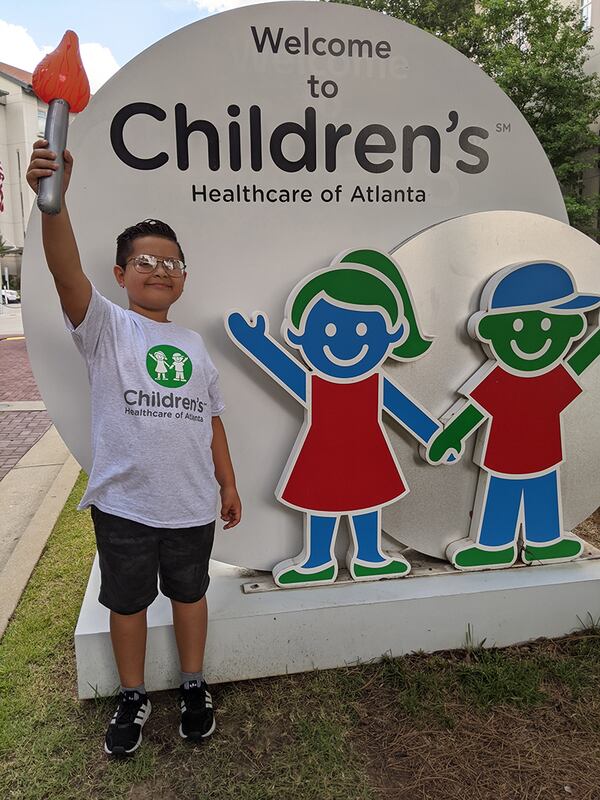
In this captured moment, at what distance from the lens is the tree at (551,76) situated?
16.3 m

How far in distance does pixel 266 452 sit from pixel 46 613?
1402 millimetres

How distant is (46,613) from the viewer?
10.1 ft

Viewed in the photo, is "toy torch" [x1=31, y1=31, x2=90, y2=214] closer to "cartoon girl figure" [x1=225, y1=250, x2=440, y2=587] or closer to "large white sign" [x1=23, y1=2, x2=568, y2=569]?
"large white sign" [x1=23, y1=2, x2=568, y2=569]

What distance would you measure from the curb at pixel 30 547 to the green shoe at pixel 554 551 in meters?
2.44

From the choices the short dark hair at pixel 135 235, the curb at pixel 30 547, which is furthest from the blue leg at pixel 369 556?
the curb at pixel 30 547

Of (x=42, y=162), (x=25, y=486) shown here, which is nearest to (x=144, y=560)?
(x=42, y=162)

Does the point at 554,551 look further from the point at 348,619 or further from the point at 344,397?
the point at 344,397

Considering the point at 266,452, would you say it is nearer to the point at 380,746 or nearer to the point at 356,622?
the point at 356,622

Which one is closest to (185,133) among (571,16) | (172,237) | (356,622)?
(172,237)

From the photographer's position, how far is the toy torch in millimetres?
1779

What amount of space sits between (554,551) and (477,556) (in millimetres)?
384

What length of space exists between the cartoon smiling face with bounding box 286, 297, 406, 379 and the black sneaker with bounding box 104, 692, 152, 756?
141 cm

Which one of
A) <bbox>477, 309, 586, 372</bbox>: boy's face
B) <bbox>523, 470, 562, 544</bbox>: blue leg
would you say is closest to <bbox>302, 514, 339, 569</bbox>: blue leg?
<bbox>523, 470, 562, 544</bbox>: blue leg

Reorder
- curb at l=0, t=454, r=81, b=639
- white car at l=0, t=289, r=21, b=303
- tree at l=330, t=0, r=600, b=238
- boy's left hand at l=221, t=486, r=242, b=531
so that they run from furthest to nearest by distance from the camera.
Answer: white car at l=0, t=289, r=21, b=303
tree at l=330, t=0, r=600, b=238
curb at l=0, t=454, r=81, b=639
boy's left hand at l=221, t=486, r=242, b=531
